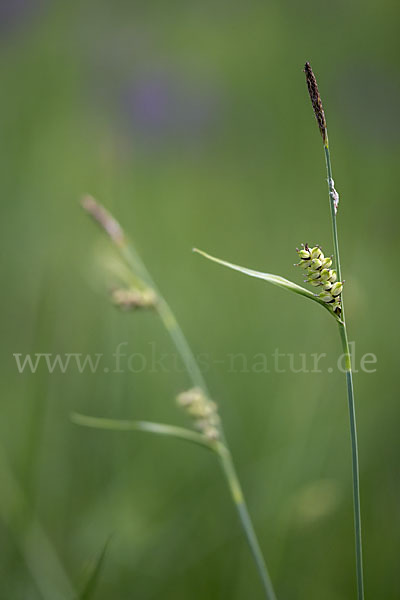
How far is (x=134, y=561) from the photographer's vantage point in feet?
3.85

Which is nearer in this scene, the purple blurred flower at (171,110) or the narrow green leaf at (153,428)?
the narrow green leaf at (153,428)

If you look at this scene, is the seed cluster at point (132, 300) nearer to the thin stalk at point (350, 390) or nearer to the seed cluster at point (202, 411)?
the seed cluster at point (202, 411)

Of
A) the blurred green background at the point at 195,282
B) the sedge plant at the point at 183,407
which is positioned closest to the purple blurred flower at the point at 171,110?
the blurred green background at the point at 195,282

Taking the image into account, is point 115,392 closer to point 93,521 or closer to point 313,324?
point 93,521

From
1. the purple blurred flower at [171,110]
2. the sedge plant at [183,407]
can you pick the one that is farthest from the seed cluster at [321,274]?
the purple blurred flower at [171,110]

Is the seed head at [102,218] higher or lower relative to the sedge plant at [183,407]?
higher

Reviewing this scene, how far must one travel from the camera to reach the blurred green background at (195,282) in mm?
1169

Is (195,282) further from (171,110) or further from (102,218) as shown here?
(102,218)

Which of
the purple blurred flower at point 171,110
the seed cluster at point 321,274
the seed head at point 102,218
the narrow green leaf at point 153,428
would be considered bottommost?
the narrow green leaf at point 153,428

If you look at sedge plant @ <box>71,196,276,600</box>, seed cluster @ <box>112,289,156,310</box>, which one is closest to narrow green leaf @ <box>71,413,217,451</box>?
sedge plant @ <box>71,196,276,600</box>

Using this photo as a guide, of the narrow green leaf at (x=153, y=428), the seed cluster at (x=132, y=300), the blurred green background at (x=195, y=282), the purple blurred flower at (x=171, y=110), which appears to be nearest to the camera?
the narrow green leaf at (x=153, y=428)

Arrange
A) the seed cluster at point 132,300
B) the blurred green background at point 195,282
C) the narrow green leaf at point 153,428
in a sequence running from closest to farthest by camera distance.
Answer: the narrow green leaf at point 153,428 → the seed cluster at point 132,300 → the blurred green background at point 195,282

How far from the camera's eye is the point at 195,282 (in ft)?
6.82

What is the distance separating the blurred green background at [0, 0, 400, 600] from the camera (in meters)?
1.17
